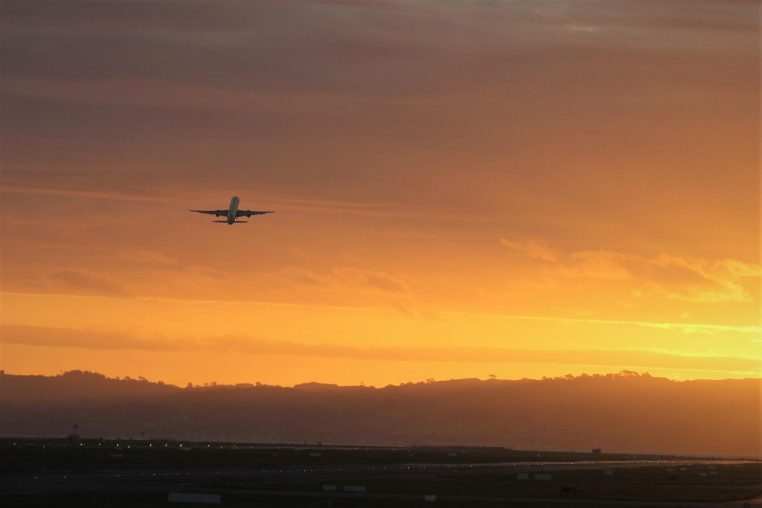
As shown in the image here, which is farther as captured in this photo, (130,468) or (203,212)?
(130,468)

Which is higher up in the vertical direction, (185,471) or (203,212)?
(203,212)

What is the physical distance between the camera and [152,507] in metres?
121

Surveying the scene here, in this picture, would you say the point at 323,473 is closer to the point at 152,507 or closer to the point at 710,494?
the point at 710,494

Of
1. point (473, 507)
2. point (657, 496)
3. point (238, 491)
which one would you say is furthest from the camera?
point (657, 496)

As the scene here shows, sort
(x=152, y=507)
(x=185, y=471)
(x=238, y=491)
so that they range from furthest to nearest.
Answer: (x=185, y=471) → (x=238, y=491) → (x=152, y=507)

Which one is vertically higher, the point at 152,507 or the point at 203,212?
the point at 203,212

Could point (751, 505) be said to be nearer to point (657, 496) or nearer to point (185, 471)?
point (657, 496)

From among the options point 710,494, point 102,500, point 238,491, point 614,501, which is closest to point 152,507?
point 102,500

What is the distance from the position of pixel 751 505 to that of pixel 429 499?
40595 mm

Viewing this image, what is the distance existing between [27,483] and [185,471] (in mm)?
44261

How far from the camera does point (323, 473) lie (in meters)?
194

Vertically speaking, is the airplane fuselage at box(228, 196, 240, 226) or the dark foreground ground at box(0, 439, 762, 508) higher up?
the airplane fuselage at box(228, 196, 240, 226)

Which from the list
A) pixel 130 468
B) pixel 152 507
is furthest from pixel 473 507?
pixel 130 468

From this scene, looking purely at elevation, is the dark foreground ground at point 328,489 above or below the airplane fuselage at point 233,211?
below
